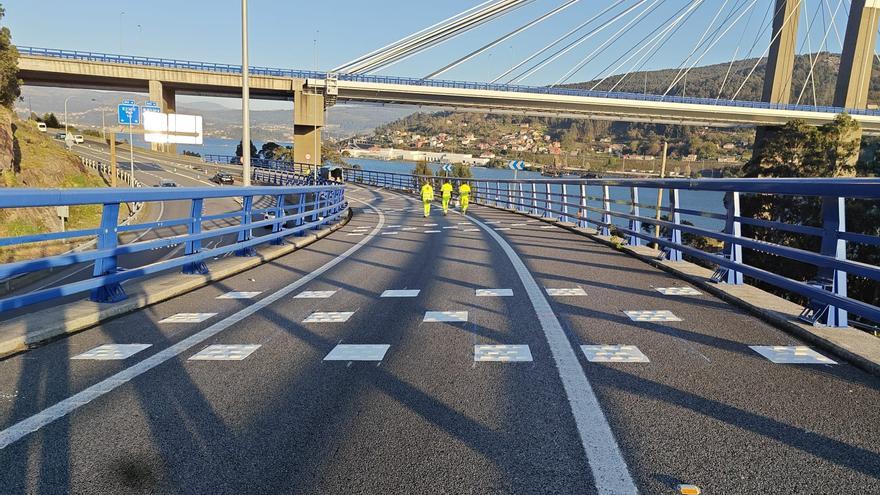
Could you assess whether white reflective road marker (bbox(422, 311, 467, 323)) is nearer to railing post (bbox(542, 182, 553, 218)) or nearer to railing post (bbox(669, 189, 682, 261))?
railing post (bbox(669, 189, 682, 261))

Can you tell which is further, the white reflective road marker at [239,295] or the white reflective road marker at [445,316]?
the white reflective road marker at [239,295]

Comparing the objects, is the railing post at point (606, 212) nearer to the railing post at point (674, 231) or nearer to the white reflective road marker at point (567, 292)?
the railing post at point (674, 231)

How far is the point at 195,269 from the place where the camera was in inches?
389

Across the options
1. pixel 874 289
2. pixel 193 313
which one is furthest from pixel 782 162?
pixel 193 313

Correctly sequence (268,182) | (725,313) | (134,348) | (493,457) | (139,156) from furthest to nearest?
(139,156) → (268,182) → (725,313) → (134,348) → (493,457)

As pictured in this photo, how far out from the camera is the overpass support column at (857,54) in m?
60.2

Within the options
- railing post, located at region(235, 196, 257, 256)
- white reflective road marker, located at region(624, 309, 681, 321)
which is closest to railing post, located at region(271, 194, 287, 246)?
railing post, located at region(235, 196, 257, 256)

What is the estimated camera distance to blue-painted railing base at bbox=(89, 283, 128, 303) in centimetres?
734

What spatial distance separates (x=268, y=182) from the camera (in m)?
60.9

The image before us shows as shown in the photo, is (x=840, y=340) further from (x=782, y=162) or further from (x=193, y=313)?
(x=782, y=162)

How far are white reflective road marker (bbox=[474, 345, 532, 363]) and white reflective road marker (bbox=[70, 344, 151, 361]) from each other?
3.03 metres

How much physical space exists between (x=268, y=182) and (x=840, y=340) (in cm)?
5944

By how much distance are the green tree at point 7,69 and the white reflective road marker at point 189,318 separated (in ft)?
192

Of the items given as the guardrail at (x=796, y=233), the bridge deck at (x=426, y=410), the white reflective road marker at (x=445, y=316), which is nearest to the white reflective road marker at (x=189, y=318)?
the bridge deck at (x=426, y=410)
